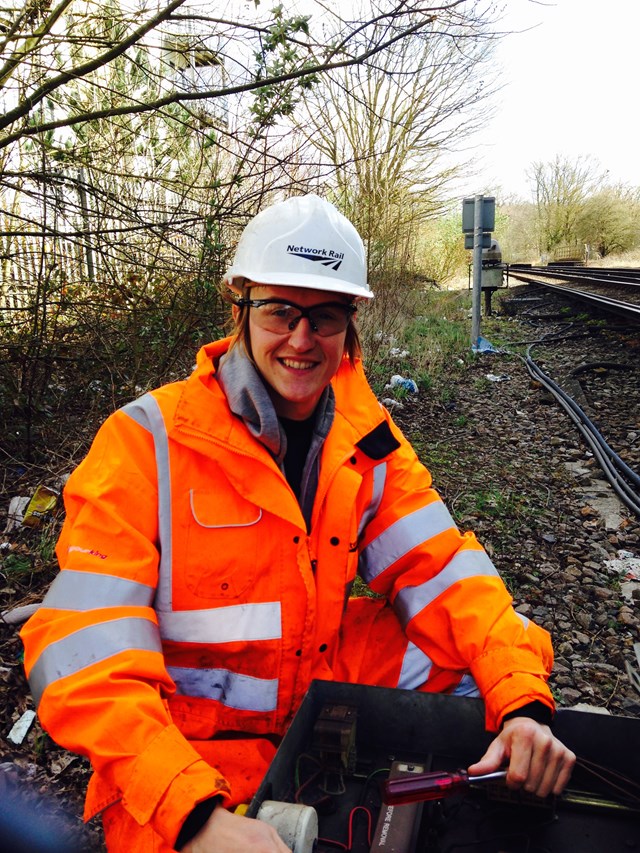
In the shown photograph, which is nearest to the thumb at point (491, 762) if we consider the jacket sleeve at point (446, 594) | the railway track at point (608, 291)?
the jacket sleeve at point (446, 594)

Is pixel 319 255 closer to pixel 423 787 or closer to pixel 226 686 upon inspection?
pixel 226 686

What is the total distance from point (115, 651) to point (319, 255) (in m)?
1.32

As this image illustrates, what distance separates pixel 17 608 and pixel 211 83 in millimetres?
4010

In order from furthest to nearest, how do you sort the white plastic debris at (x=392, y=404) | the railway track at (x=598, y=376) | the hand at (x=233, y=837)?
1. the white plastic debris at (x=392, y=404)
2. the railway track at (x=598, y=376)
3. the hand at (x=233, y=837)

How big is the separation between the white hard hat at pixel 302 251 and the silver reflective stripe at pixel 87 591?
1.00 meters

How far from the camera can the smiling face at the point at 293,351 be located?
206 cm

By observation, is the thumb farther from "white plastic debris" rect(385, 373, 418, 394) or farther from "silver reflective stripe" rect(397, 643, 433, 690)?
"white plastic debris" rect(385, 373, 418, 394)

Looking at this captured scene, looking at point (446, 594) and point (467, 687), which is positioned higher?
point (446, 594)

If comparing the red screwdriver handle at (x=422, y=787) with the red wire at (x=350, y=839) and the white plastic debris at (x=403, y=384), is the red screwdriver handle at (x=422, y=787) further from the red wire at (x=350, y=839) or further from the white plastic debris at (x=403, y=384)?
the white plastic debris at (x=403, y=384)

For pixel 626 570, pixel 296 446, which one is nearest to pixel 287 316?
pixel 296 446

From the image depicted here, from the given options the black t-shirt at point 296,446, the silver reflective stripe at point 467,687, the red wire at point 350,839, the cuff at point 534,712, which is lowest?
the red wire at point 350,839

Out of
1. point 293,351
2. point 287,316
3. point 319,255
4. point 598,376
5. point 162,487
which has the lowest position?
point 598,376

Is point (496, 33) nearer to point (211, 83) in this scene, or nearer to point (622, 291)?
point (211, 83)

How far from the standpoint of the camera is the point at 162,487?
1835mm
